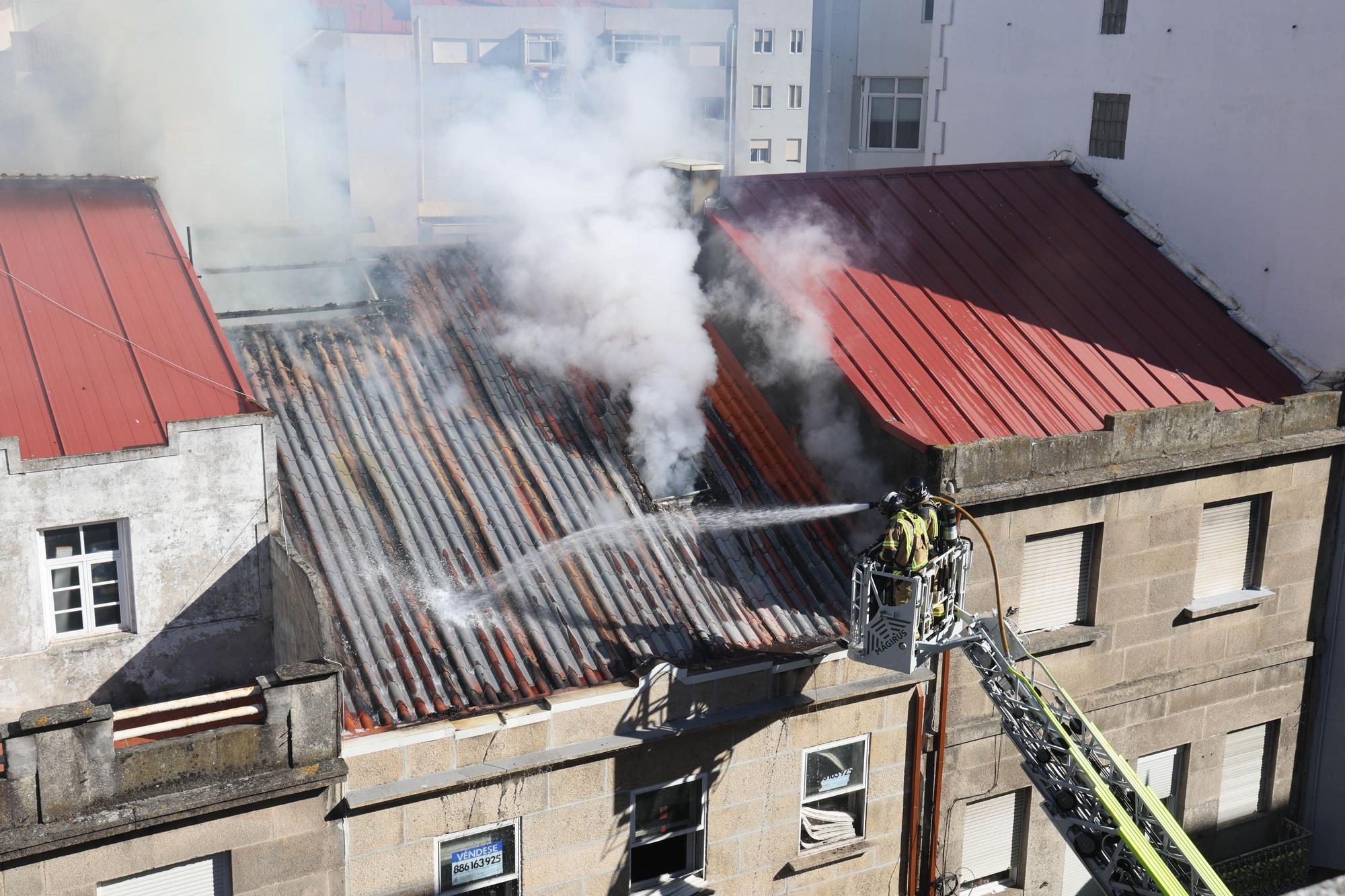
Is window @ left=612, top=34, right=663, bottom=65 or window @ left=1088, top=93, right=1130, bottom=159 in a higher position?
window @ left=612, top=34, right=663, bottom=65

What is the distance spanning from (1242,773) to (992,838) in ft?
12.9

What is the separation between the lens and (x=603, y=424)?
13820 millimetres

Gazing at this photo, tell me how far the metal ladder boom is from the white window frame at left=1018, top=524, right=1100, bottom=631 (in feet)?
6.15

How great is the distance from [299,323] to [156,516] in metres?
3.84

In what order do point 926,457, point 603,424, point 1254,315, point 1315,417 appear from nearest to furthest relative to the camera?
point 926,457 < point 603,424 < point 1315,417 < point 1254,315

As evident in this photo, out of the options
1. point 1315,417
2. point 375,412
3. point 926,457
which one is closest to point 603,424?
point 375,412

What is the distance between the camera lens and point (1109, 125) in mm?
17844

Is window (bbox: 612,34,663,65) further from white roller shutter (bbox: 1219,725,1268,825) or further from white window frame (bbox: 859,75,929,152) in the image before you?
white roller shutter (bbox: 1219,725,1268,825)

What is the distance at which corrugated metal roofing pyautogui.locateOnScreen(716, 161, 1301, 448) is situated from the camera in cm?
1409

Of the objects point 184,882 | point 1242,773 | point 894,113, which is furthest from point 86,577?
point 894,113

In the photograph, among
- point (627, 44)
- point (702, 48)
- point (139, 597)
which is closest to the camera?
point (139, 597)

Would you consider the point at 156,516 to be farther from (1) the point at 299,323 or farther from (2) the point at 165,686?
(1) the point at 299,323

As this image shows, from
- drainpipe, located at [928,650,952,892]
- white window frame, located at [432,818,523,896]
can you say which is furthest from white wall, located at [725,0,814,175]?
white window frame, located at [432,818,523,896]

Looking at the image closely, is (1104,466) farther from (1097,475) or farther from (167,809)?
(167,809)
